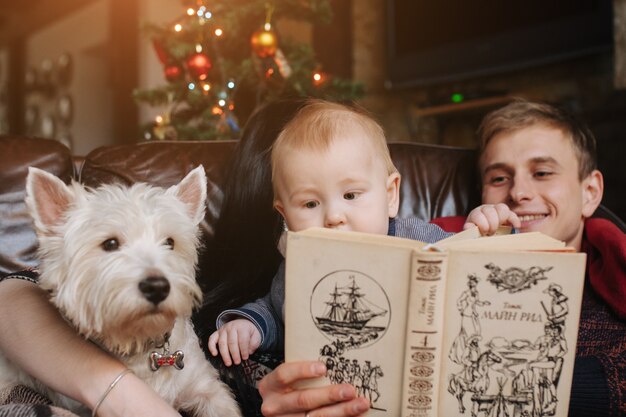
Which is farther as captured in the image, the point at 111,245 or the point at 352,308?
the point at 111,245

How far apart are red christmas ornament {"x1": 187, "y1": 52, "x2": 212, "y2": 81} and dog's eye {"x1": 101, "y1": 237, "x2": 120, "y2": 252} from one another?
1991 mm

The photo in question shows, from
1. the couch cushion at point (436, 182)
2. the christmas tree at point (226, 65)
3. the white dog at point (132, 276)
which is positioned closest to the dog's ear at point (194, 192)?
the white dog at point (132, 276)

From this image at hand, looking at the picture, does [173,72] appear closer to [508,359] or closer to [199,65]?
[199,65]

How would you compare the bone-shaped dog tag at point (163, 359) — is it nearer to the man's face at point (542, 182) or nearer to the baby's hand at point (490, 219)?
the baby's hand at point (490, 219)

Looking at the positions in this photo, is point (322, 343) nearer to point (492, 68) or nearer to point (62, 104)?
point (492, 68)

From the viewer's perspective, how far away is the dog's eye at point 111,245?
3.65ft

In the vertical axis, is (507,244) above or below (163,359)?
above

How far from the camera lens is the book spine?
2.88ft

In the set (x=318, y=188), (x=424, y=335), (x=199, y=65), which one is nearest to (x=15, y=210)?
(x=318, y=188)

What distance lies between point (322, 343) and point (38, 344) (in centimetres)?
56

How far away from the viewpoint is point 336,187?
1.27 meters

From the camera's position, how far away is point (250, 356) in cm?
129

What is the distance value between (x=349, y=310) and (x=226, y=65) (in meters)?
2.46

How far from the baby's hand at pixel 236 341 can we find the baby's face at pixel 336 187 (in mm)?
260
